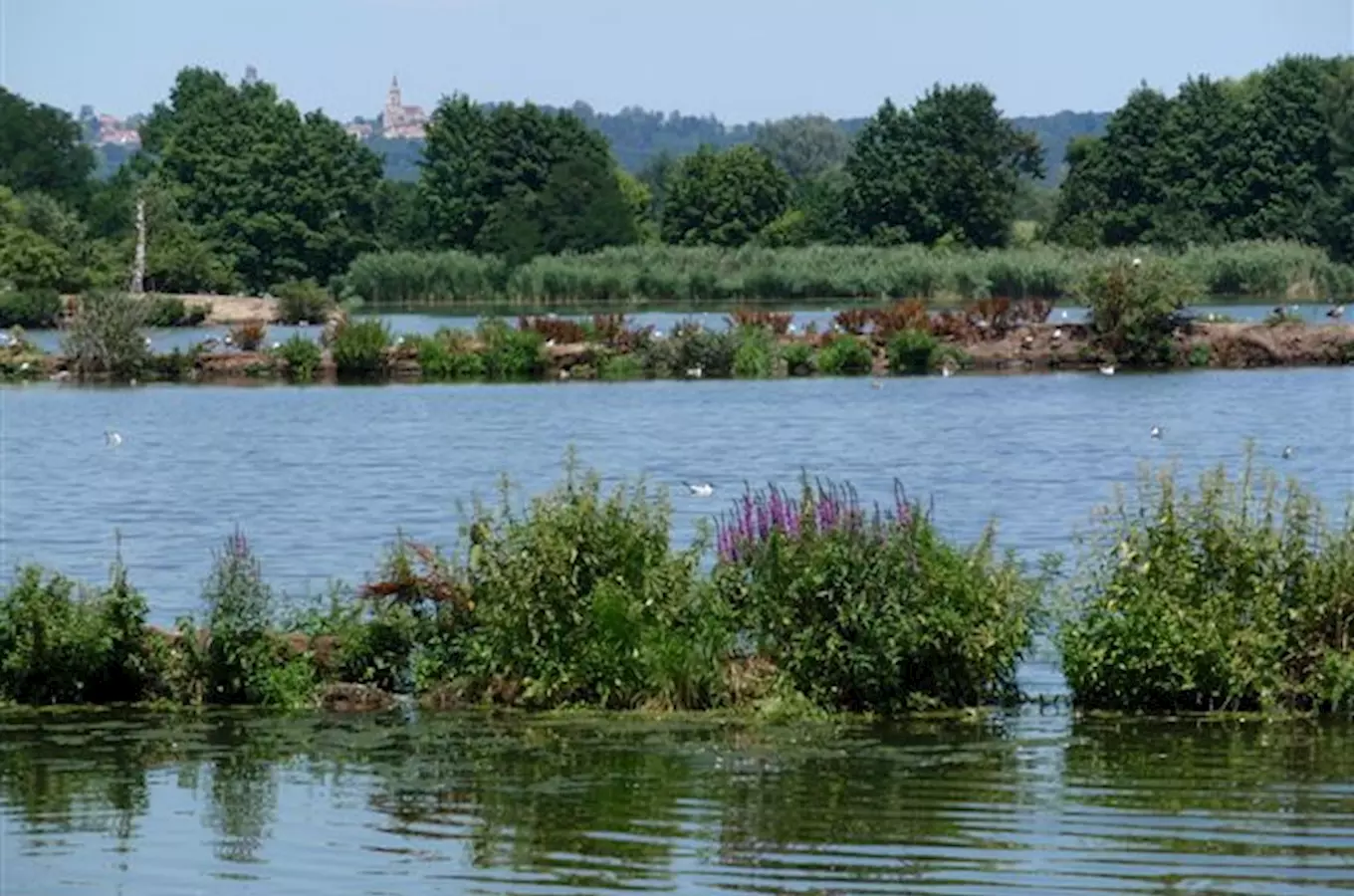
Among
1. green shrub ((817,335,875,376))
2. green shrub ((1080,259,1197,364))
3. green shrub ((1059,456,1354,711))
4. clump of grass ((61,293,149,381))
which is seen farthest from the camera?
clump of grass ((61,293,149,381))

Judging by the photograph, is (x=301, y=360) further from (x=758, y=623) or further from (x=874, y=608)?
(x=874, y=608)

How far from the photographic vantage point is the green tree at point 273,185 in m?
119

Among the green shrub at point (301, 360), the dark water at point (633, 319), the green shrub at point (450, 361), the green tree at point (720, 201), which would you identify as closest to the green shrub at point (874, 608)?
the green shrub at point (450, 361)

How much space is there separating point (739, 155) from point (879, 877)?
11704 cm

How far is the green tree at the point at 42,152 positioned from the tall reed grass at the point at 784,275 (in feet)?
108

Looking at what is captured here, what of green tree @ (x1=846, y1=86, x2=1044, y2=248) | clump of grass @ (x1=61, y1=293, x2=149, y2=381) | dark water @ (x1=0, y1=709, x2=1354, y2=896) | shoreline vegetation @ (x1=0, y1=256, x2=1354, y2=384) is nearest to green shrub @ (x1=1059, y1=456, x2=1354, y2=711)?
dark water @ (x1=0, y1=709, x2=1354, y2=896)

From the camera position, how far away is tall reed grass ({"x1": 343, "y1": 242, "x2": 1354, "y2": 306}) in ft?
293

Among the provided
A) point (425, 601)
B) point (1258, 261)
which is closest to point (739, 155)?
point (1258, 261)

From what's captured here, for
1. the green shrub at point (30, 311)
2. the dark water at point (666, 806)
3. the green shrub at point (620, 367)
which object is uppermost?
the green shrub at point (30, 311)

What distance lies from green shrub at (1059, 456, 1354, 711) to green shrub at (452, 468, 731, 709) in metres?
2.37

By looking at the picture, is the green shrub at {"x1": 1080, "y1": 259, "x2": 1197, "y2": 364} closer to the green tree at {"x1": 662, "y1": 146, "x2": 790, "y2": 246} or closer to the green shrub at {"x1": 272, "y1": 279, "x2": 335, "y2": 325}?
the green shrub at {"x1": 272, "y1": 279, "x2": 335, "y2": 325}

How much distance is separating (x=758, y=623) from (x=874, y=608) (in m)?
0.85

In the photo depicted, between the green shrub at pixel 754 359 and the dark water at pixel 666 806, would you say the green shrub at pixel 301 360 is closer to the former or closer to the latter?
the green shrub at pixel 754 359

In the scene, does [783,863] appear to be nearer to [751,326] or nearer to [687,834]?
[687,834]
